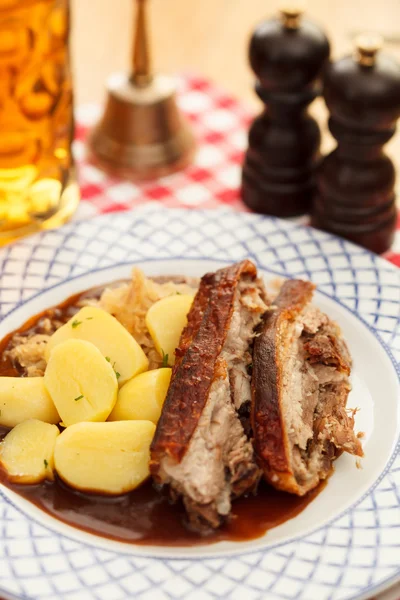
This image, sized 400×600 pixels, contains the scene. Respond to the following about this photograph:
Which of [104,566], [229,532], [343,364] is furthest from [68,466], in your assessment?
[343,364]

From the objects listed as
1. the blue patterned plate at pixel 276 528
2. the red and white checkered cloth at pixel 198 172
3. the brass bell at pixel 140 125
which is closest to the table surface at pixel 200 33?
the red and white checkered cloth at pixel 198 172

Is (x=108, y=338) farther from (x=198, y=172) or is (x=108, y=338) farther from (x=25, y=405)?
(x=198, y=172)

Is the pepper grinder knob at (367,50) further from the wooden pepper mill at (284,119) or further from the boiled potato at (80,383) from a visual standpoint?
the boiled potato at (80,383)

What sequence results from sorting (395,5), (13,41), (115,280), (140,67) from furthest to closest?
(395,5), (140,67), (115,280), (13,41)

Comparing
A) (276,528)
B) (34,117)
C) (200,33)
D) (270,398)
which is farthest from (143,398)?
(200,33)

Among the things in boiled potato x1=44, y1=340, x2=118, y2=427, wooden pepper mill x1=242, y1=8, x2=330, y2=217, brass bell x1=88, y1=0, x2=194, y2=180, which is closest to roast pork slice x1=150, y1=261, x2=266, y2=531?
boiled potato x1=44, y1=340, x2=118, y2=427

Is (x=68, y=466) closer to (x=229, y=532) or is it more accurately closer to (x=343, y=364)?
(x=229, y=532)
